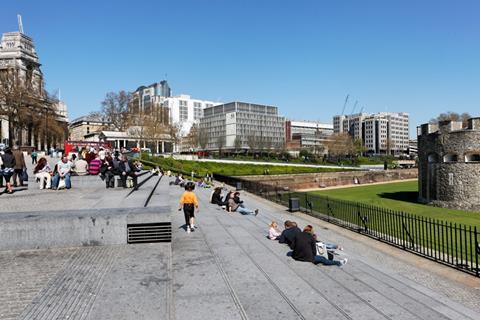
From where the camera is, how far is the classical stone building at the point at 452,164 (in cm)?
2733

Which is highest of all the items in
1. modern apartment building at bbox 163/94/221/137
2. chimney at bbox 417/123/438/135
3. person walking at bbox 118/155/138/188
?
modern apartment building at bbox 163/94/221/137

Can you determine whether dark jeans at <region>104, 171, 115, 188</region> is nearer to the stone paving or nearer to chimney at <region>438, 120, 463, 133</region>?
the stone paving

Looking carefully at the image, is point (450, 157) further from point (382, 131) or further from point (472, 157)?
point (382, 131)

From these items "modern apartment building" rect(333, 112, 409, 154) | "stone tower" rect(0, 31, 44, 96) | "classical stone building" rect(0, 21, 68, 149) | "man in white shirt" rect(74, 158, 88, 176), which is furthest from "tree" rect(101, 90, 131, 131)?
"modern apartment building" rect(333, 112, 409, 154)

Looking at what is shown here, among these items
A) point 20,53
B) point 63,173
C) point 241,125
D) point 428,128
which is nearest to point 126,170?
point 63,173


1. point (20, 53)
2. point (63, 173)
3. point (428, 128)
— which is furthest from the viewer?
point (20, 53)

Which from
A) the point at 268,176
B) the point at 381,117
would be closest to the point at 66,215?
the point at 268,176

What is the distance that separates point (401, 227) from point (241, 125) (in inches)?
5022

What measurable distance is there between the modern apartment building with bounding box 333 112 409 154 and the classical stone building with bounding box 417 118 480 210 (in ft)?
501

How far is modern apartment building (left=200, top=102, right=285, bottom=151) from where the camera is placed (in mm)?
142750

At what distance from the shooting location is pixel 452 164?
28281 mm

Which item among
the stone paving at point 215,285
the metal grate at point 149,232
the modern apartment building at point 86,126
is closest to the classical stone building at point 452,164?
the stone paving at point 215,285

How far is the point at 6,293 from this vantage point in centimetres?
592

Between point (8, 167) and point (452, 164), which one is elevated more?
point (8, 167)
